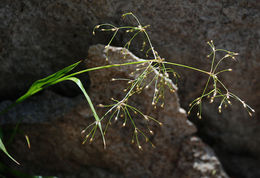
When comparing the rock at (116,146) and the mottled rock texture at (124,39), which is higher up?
the mottled rock texture at (124,39)

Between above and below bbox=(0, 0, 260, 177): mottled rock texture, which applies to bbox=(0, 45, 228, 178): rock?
below

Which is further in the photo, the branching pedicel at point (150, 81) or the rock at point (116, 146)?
the rock at point (116, 146)

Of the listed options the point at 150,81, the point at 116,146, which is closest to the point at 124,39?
the point at 150,81

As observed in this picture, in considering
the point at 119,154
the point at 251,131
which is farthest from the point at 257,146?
the point at 119,154

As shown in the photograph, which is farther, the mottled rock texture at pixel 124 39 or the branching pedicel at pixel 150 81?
the mottled rock texture at pixel 124 39

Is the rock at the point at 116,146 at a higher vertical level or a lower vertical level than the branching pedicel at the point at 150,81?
lower

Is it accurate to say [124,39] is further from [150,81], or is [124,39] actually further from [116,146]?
[116,146]
